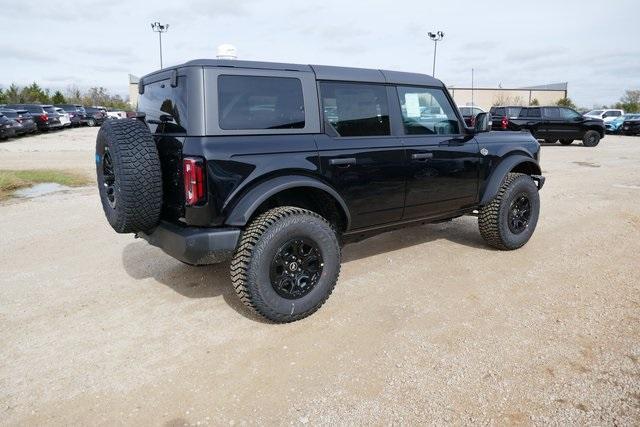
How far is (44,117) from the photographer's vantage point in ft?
79.0

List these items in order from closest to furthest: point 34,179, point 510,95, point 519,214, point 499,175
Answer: point 499,175 → point 519,214 → point 34,179 → point 510,95

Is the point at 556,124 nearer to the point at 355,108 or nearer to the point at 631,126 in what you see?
the point at 631,126

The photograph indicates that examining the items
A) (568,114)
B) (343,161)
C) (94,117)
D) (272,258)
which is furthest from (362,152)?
(94,117)

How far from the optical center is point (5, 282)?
158 inches

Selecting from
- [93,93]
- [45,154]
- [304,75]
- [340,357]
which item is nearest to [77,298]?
[340,357]

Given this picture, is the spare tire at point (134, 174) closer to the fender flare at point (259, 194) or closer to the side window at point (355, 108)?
the fender flare at point (259, 194)

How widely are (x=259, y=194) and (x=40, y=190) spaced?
7.11 metres

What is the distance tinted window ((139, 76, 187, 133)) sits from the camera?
3.11 metres

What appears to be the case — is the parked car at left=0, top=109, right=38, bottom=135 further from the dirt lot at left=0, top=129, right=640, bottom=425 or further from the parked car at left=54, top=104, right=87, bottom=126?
the dirt lot at left=0, top=129, right=640, bottom=425

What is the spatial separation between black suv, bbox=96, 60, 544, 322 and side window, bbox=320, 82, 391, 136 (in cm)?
1

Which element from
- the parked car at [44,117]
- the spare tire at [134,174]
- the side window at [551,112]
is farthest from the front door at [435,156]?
the parked car at [44,117]

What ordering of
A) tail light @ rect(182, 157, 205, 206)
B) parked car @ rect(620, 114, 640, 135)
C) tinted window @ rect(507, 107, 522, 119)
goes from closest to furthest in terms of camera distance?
tail light @ rect(182, 157, 205, 206) → tinted window @ rect(507, 107, 522, 119) → parked car @ rect(620, 114, 640, 135)

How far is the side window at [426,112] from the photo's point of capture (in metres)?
4.04

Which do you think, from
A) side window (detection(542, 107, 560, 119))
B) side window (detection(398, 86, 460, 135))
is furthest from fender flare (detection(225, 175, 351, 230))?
side window (detection(542, 107, 560, 119))
